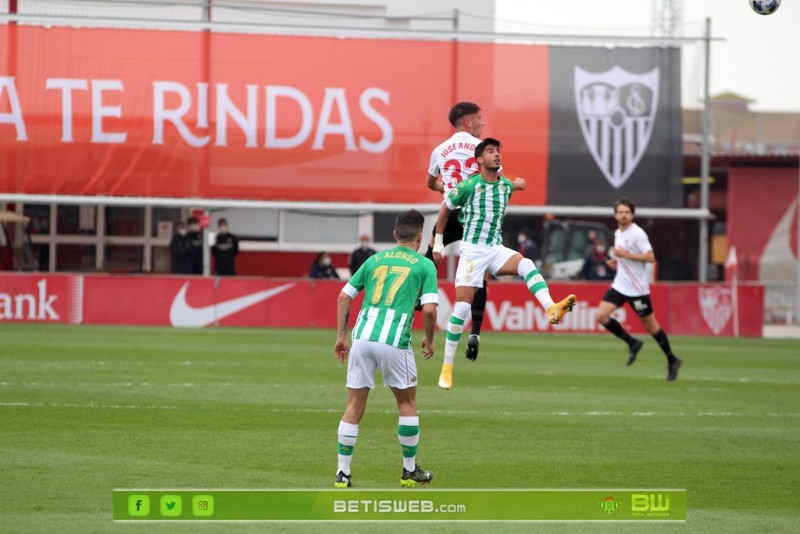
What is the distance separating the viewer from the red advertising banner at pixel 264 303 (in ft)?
86.4

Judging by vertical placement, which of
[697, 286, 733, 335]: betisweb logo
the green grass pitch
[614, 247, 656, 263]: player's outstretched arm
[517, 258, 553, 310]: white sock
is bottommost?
the green grass pitch

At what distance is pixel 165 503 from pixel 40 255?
25368 mm

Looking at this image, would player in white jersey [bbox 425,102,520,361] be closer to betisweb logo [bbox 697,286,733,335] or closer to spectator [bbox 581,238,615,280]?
betisweb logo [bbox 697,286,733,335]

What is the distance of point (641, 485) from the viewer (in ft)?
31.0

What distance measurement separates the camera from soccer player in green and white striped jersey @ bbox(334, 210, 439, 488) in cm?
887

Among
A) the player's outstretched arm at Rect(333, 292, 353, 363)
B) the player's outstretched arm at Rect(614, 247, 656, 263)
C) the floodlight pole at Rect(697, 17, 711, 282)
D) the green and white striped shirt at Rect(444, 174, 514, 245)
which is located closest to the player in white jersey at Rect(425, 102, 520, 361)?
the green and white striped shirt at Rect(444, 174, 514, 245)

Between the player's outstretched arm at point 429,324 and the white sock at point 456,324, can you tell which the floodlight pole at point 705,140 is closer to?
the white sock at point 456,324

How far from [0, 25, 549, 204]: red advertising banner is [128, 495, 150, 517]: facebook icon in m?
21.0

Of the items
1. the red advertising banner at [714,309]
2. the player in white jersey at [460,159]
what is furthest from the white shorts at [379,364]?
the red advertising banner at [714,309]

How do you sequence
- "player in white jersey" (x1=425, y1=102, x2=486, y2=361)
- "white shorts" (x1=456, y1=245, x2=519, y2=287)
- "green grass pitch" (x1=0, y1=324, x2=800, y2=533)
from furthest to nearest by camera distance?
"player in white jersey" (x1=425, y1=102, x2=486, y2=361) < "white shorts" (x1=456, y1=245, x2=519, y2=287) < "green grass pitch" (x1=0, y1=324, x2=800, y2=533)

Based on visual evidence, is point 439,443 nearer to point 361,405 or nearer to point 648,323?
point 361,405

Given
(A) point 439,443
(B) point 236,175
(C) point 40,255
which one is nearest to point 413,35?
(B) point 236,175

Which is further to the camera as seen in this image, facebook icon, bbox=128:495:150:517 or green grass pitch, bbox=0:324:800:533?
green grass pitch, bbox=0:324:800:533

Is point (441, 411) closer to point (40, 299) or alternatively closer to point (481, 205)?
point (481, 205)
